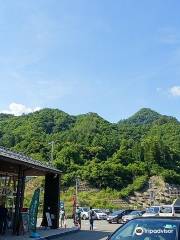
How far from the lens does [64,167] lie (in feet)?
346

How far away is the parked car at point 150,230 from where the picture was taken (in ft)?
25.1

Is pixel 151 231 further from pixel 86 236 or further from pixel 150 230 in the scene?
pixel 86 236

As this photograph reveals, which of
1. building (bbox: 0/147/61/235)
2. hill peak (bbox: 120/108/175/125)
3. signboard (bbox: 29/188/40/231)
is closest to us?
building (bbox: 0/147/61/235)

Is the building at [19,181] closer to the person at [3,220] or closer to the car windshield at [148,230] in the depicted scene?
the person at [3,220]

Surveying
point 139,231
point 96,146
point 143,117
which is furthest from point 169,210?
point 143,117

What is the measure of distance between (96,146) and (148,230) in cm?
11052

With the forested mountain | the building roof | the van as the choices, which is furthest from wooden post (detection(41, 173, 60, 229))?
the forested mountain

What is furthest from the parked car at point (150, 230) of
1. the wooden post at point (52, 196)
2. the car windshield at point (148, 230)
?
the wooden post at point (52, 196)

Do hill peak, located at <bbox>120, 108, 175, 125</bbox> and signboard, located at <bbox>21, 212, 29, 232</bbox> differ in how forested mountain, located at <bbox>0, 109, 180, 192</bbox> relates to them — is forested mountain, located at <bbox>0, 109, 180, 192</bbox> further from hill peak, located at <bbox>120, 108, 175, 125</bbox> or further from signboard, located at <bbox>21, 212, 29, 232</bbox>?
signboard, located at <bbox>21, 212, 29, 232</bbox>

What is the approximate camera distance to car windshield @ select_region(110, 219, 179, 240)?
7660 millimetres

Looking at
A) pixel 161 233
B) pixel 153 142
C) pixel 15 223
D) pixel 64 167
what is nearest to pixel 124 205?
pixel 64 167

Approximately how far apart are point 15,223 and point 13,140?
288 feet

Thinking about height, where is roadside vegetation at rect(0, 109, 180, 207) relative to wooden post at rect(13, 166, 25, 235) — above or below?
above

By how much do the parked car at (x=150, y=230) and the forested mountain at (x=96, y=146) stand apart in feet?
295
